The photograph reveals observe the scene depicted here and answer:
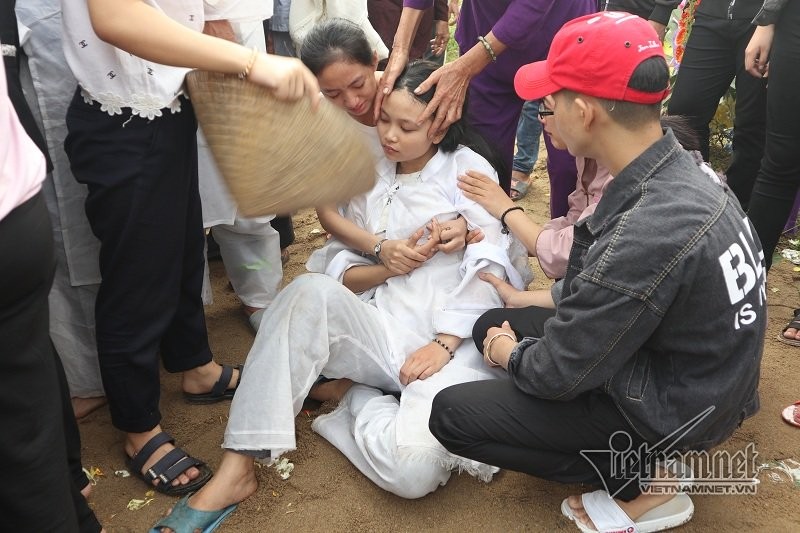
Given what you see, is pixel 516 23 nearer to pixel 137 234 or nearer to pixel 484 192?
pixel 484 192

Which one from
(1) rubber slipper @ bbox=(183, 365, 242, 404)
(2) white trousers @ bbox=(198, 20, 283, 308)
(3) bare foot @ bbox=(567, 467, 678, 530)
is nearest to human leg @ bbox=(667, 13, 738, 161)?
(3) bare foot @ bbox=(567, 467, 678, 530)

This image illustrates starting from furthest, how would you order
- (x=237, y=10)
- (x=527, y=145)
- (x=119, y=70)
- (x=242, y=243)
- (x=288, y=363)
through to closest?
(x=527, y=145)
(x=242, y=243)
(x=288, y=363)
(x=237, y=10)
(x=119, y=70)

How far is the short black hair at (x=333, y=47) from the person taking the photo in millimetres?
2420

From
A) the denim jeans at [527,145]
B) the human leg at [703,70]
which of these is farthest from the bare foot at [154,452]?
the denim jeans at [527,145]

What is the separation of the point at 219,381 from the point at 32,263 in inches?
56.1

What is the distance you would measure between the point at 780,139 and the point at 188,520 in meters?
2.52

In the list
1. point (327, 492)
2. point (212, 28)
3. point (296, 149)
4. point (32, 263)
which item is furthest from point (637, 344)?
point (212, 28)

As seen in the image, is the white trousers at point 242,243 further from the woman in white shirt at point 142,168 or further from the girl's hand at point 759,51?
the girl's hand at point 759,51

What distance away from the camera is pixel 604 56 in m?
1.71

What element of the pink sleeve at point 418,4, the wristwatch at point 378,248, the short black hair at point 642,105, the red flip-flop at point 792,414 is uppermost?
the short black hair at point 642,105

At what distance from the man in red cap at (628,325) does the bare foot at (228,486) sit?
24.3 inches

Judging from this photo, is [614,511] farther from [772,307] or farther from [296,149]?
[772,307]

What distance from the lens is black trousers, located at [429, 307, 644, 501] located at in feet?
6.32

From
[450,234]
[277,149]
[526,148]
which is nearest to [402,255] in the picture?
[450,234]
